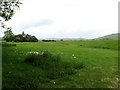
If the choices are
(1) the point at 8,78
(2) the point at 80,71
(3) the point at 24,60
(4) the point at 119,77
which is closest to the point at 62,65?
(2) the point at 80,71

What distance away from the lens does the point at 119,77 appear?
89.3ft

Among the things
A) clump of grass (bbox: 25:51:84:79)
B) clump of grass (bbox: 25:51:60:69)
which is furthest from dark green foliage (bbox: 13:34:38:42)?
clump of grass (bbox: 25:51:84:79)

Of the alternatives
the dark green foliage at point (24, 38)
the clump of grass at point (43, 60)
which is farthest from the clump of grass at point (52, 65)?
the dark green foliage at point (24, 38)

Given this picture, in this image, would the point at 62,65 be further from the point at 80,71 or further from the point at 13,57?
the point at 13,57

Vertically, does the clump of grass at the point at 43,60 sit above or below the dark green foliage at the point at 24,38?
below

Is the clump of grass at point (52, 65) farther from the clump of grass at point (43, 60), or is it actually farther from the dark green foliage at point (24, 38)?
the dark green foliage at point (24, 38)

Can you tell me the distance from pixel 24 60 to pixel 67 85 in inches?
313

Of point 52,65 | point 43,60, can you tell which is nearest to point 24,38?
point 43,60

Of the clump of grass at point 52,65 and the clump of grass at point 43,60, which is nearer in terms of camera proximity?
the clump of grass at point 52,65

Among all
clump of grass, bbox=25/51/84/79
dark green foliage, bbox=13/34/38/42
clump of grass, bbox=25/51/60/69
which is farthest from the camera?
dark green foliage, bbox=13/34/38/42

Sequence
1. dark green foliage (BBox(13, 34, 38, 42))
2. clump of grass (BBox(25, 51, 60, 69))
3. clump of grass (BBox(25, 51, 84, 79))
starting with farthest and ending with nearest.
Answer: dark green foliage (BBox(13, 34, 38, 42)) < clump of grass (BBox(25, 51, 60, 69)) < clump of grass (BBox(25, 51, 84, 79))

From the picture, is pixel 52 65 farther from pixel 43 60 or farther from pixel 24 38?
pixel 24 38

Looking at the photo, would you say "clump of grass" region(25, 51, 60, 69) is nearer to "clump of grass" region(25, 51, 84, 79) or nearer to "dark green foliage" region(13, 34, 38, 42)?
"clump of grass" region(25, 51, 84, 79)

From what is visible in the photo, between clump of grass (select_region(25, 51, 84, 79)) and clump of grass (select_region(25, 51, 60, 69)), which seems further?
clump of grass (select_region(25, 51, 60, 69))
